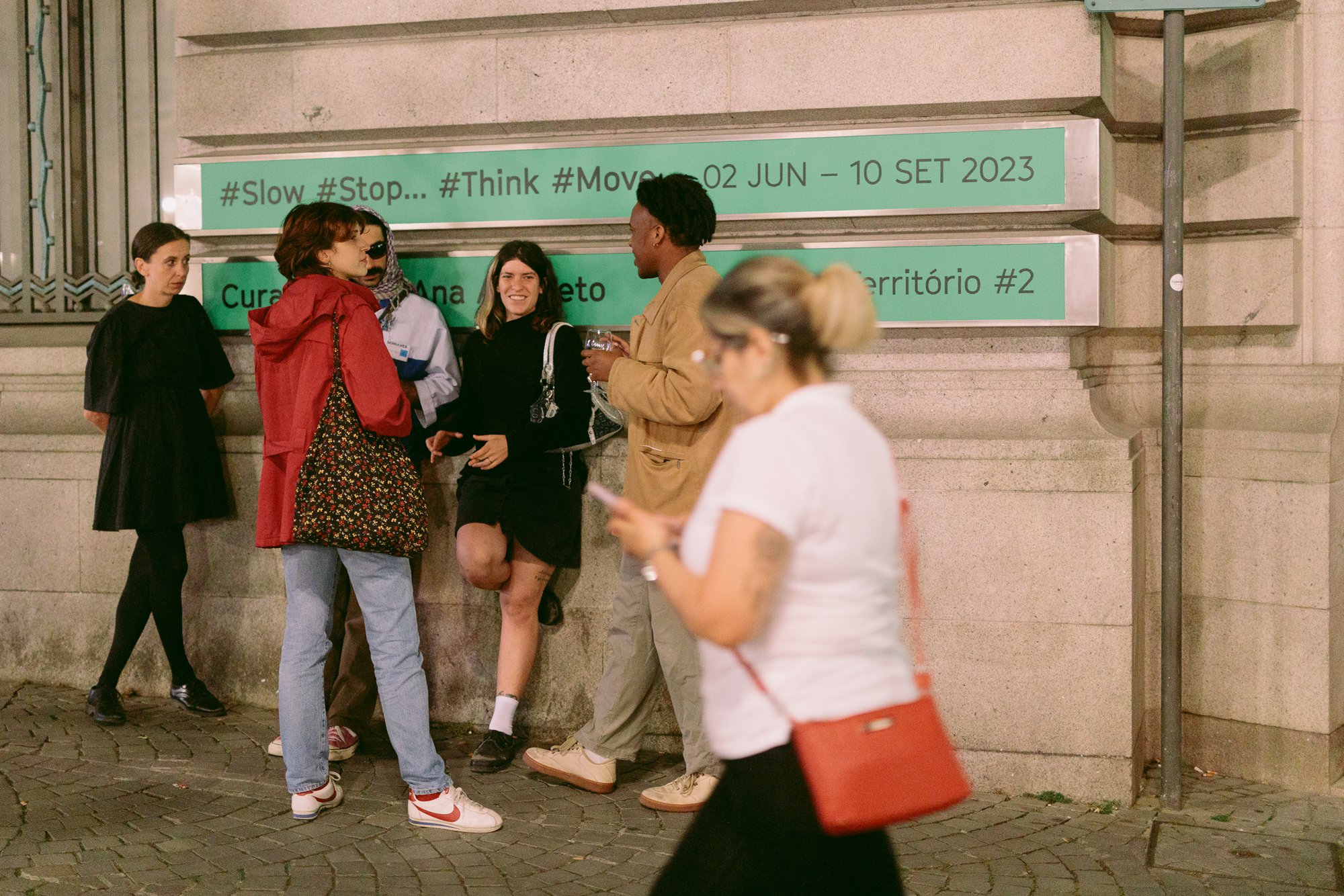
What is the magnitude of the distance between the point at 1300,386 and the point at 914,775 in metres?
3.85

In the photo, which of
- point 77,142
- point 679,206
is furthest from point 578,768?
point 77,142

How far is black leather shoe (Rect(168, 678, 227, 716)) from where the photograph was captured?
605 centimetres

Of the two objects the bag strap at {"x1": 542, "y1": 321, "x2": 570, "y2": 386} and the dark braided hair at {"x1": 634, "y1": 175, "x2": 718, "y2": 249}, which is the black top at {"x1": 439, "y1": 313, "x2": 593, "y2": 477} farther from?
the dark braided hair at {"x1": 634, "y1": 175, "x2": 718, "y2": 249}

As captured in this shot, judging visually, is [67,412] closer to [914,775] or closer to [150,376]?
[150,376]

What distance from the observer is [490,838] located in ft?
15.5

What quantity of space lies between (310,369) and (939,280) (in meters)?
2.35

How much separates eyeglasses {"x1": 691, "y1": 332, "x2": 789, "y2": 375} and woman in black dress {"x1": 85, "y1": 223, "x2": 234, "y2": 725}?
3917 millimetres

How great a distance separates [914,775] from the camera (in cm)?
241

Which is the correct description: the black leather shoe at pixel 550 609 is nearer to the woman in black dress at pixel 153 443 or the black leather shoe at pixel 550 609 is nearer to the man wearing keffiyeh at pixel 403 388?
the man wearing keffiyeh at pixel 403 388

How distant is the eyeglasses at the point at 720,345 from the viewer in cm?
250

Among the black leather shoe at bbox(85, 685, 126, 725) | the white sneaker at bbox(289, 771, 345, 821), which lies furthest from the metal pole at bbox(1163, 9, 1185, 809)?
the black leather shoe at bbox(85, 685, 126, 725)

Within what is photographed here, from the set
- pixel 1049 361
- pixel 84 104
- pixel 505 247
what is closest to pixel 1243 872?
pixel 1049 361

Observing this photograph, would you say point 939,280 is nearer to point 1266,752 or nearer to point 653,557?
point 1266,752

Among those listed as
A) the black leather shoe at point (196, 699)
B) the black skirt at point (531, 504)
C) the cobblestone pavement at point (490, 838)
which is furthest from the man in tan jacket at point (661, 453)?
the black leather shoe at point (196, 699)
